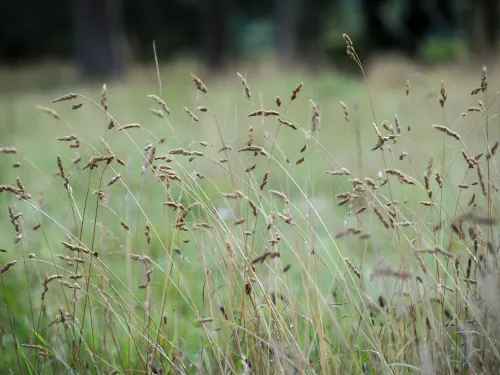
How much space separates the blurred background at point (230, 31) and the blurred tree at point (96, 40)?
20 millimetres

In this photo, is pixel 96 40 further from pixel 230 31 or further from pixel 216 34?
pixel 230 31

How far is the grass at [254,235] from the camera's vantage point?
1784 millimetres

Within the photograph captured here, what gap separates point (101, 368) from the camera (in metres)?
2.22

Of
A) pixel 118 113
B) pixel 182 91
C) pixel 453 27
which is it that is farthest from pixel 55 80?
pixel 453 27

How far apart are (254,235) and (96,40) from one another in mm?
12861

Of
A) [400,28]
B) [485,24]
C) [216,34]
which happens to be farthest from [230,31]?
[485,24]

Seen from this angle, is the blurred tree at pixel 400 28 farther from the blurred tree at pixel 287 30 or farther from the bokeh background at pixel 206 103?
the blurred tree at pixel 287 30

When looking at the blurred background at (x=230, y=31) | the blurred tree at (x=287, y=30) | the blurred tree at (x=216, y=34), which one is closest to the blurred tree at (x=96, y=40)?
the blurred background at (x=230, y=31)

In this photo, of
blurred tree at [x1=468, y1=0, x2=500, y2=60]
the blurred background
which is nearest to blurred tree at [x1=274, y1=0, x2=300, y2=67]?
the blurred background

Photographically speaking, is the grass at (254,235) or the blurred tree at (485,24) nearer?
the grass at (254,235)

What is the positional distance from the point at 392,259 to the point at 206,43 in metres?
14.3

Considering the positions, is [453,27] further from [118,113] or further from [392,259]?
[392,259]

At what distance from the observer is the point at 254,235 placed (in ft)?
6.60

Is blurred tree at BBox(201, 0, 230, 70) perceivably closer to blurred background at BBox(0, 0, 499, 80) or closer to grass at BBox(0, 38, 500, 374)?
blurred background at BBox(0, 0, 499, 80)
